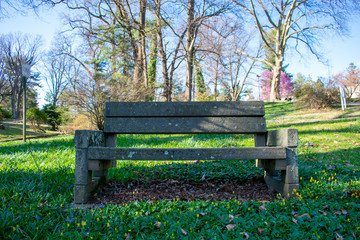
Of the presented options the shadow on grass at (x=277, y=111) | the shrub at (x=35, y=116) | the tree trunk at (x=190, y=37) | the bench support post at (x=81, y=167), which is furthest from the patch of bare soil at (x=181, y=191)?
the shrub at (x=35, y=116)

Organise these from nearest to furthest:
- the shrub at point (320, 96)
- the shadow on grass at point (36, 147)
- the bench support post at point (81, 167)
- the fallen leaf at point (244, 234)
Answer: the fallen leaf at point (244, 234)
the bench support post at point (81, 167)
the shadow on grass at point (36, 147)
the shrub at point (320, 96)

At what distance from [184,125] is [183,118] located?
9cm

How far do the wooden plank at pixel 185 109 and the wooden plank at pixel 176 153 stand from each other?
631 mm

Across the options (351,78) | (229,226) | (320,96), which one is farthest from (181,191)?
(351,78)

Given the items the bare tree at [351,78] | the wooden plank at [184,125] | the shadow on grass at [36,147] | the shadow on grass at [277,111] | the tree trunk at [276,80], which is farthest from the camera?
the bare tree at [351,78]

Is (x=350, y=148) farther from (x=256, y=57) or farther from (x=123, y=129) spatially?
(x=256, y=57)

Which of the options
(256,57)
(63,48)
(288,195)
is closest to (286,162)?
(288,195)

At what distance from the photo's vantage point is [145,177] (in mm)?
3498

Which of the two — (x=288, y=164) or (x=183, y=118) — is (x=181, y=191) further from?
(x=288, y=164)

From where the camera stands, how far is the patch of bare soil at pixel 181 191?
2678 millimetres

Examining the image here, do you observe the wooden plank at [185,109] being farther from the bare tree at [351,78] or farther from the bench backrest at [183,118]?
the bare tree at [351,78]

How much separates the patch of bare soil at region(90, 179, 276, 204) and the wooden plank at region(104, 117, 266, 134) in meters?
0.74

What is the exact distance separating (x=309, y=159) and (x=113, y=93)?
816 centimetres

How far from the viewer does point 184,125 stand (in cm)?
297
